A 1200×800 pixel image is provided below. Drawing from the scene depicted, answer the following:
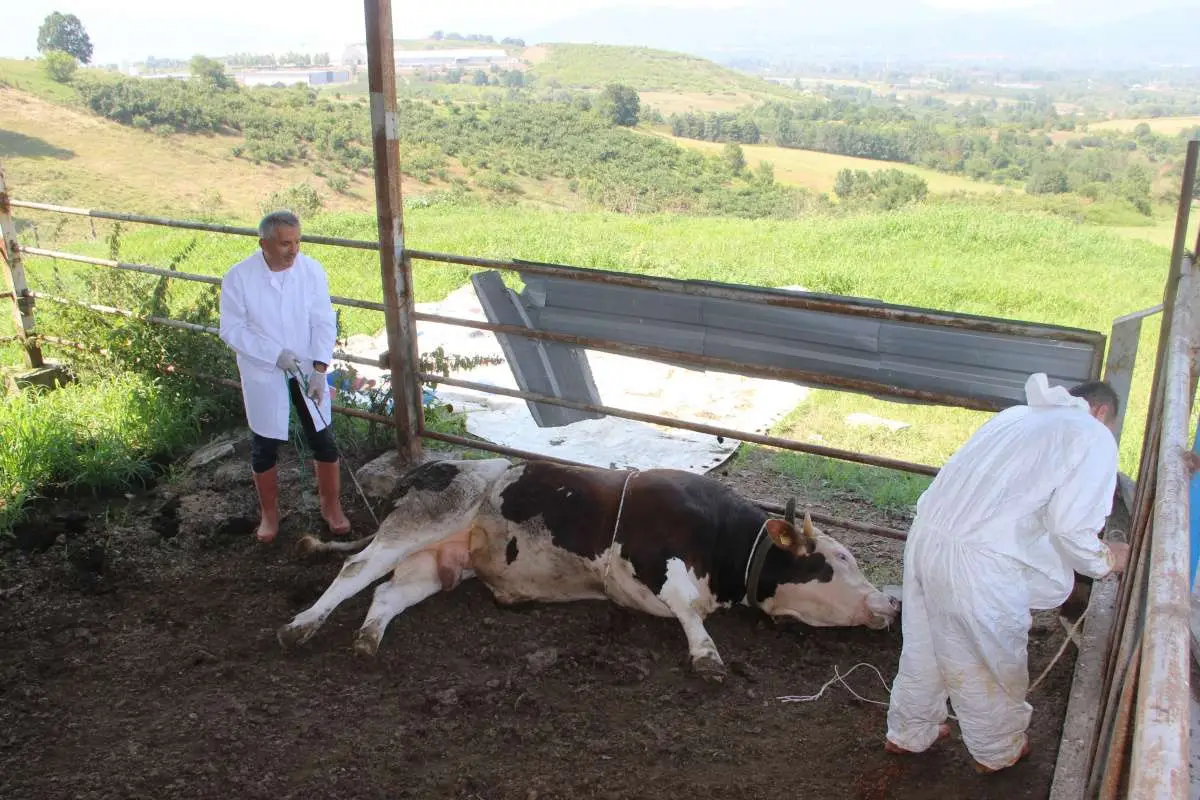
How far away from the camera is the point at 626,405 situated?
8.41 meters

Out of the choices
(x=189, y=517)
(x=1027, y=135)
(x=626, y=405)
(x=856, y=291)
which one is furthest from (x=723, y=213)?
(x=1027, y=135)

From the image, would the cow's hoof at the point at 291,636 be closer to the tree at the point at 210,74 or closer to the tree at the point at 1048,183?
the tree at the point at 1048,183

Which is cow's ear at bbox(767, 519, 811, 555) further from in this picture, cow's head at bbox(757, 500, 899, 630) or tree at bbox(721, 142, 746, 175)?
tree at bbox(721, 142, 746, 175)

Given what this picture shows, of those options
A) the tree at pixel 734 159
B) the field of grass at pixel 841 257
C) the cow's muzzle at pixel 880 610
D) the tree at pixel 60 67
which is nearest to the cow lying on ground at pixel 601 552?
the cow's muzzle at pixel 880 610

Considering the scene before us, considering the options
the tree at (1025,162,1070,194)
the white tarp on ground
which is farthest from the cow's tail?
the tree at (1025,162,1070,194)

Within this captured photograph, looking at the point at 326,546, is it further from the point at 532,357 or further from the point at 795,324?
the point at 795,324

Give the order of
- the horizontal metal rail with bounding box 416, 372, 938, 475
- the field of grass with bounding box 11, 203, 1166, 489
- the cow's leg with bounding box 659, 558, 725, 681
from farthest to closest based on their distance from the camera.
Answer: the field of grass with bounding box 11, 203, 1166, 489 < the horizontal metal rail with bounding box 416, 372, 938, 475 < the cow's leg with bounding box 659, 558, 725, 681

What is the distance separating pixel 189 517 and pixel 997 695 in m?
4.16

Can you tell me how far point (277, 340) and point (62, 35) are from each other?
72395 mm

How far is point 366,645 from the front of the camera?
3973 mm

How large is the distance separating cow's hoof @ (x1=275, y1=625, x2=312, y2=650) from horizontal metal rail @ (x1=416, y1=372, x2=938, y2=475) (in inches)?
64.6

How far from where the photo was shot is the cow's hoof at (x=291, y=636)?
4.02m

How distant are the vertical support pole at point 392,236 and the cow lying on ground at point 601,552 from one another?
972mm

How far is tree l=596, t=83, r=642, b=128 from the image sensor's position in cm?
5663
